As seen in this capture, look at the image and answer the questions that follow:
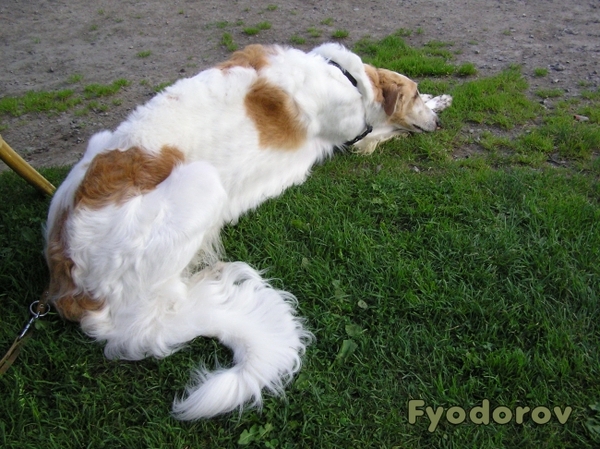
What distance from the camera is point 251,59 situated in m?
3.59

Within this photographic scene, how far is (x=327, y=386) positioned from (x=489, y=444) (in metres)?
0.81

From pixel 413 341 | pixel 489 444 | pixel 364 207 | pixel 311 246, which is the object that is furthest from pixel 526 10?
pixel 489 444

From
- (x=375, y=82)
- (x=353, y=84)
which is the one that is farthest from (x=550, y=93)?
(x=353, y=84)

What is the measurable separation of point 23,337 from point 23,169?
1435 millimetres

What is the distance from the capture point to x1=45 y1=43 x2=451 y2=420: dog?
247 centimetres

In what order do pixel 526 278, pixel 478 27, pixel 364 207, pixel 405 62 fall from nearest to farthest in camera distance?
pixel 526 278 → pixel 364 207 → pixel 405 62 → pixel 478 27

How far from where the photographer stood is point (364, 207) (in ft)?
11.4

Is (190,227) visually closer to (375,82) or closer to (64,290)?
(64,290)

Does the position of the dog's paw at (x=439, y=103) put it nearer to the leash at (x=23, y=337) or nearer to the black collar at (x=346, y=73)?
the black collar at (x=346, y=73)

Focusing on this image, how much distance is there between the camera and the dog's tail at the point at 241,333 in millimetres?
2244

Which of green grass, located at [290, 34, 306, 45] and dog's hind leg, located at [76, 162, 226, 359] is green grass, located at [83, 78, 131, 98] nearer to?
green grass, located at [290, 34, 306, 45]

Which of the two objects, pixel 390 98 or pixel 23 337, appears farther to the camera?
pixel 390 98

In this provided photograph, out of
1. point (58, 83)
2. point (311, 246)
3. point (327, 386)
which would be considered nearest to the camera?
point (327, 386)

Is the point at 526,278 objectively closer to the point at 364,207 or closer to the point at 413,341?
the point at 413,341
